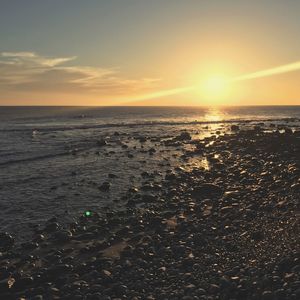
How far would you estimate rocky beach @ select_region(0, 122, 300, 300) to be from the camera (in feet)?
29.6

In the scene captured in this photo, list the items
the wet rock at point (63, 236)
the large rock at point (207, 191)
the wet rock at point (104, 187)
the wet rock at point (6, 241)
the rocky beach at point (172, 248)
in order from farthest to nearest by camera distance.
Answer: the wet rock at point (104, 187), the large rock at point (207, 191), the wet rock at point (63, 236), the wet rock at point (6, 241), the rocky beach at point (172, 248)

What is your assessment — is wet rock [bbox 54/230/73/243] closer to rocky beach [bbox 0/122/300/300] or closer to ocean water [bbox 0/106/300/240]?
rocky beach [bbox 0/122/300/300]

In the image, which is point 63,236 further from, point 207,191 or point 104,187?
point 207,191

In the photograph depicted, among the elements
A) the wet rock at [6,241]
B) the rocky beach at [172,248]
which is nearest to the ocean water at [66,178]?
the wet rock at [6,241]

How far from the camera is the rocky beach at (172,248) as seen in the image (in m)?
9.02

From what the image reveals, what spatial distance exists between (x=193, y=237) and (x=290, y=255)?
3.21 meters

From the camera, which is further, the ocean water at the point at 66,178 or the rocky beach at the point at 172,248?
the ocean water at the point at 66,178

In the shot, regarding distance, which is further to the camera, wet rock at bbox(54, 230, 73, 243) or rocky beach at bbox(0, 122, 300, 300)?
wet rock at bbox(54, 230, 73, 243)

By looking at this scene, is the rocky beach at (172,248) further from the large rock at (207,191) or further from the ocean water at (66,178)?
the ocean water at (66,178)

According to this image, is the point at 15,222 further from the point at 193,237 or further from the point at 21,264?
the point at 193,237

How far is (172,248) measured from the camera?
37.1 feet

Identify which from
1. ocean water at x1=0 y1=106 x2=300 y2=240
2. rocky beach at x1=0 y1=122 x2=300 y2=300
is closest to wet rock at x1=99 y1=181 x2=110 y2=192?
rocky beach at x1=0 y1=122 x2=300 y2=300

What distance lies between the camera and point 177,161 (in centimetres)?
2847

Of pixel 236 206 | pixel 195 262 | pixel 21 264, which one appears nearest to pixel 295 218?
pixel 236 206
